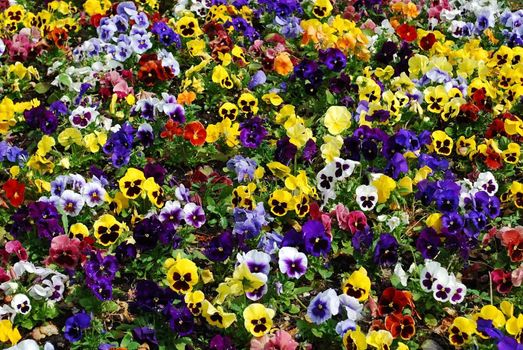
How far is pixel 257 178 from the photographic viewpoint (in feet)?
16.2

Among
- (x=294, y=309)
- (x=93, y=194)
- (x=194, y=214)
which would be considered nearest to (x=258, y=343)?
(x=294, y=309)

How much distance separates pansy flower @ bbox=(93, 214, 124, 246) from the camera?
445cm

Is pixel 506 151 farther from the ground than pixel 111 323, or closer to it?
farther from the ground

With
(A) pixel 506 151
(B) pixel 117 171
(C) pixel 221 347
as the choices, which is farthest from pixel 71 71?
(A) pixel 506 151

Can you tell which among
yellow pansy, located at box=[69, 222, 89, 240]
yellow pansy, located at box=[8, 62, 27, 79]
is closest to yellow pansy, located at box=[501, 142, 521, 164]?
yellow pansy, located at box=[69, 222, 89, 240]

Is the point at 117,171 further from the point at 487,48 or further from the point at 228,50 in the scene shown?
the point at 487,48

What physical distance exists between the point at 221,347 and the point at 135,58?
10.0 feet

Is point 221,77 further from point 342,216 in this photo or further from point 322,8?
point 342,216

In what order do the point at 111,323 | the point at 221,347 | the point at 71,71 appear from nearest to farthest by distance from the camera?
the point at 221,347 < the point at 111,323 < the point at 71,71

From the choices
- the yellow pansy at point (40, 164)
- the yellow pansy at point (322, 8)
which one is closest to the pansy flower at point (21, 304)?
the yellow pansy at point (40, 164)

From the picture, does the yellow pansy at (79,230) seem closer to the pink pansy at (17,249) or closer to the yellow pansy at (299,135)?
the pink pansy at (17,249)

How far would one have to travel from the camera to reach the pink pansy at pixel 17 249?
4.33 metres

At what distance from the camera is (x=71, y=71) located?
19.4ft

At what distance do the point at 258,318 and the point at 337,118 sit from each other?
1.90m
